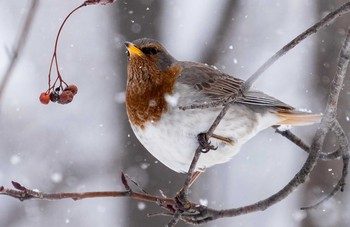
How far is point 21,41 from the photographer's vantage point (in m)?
1.75

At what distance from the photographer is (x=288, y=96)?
7270mm

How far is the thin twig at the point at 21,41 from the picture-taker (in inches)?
67.2

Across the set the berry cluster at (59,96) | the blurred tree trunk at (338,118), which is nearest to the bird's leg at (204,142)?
the berry cluster at (59,96)

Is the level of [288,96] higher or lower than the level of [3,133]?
higher

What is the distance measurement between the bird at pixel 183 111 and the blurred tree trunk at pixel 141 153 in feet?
5.66

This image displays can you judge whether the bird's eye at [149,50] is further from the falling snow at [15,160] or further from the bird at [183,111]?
the falling snow at [15,160]

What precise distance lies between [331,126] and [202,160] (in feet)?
3.37

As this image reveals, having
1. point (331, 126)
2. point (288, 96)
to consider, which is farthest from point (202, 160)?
point (288, 96)

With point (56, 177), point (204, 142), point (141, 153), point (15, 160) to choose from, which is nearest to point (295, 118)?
point (204, 142)

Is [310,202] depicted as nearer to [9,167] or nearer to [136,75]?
[136,75]

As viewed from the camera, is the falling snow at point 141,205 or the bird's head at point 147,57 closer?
the bird's head at point 147,57

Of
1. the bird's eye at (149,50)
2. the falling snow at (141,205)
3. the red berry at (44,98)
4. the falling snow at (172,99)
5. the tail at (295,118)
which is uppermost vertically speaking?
the bird's eye at (149,50)

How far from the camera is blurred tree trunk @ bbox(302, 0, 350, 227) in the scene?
5125 millimetres

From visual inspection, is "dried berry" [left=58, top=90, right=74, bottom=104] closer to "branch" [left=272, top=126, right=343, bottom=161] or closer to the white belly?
the white belly
